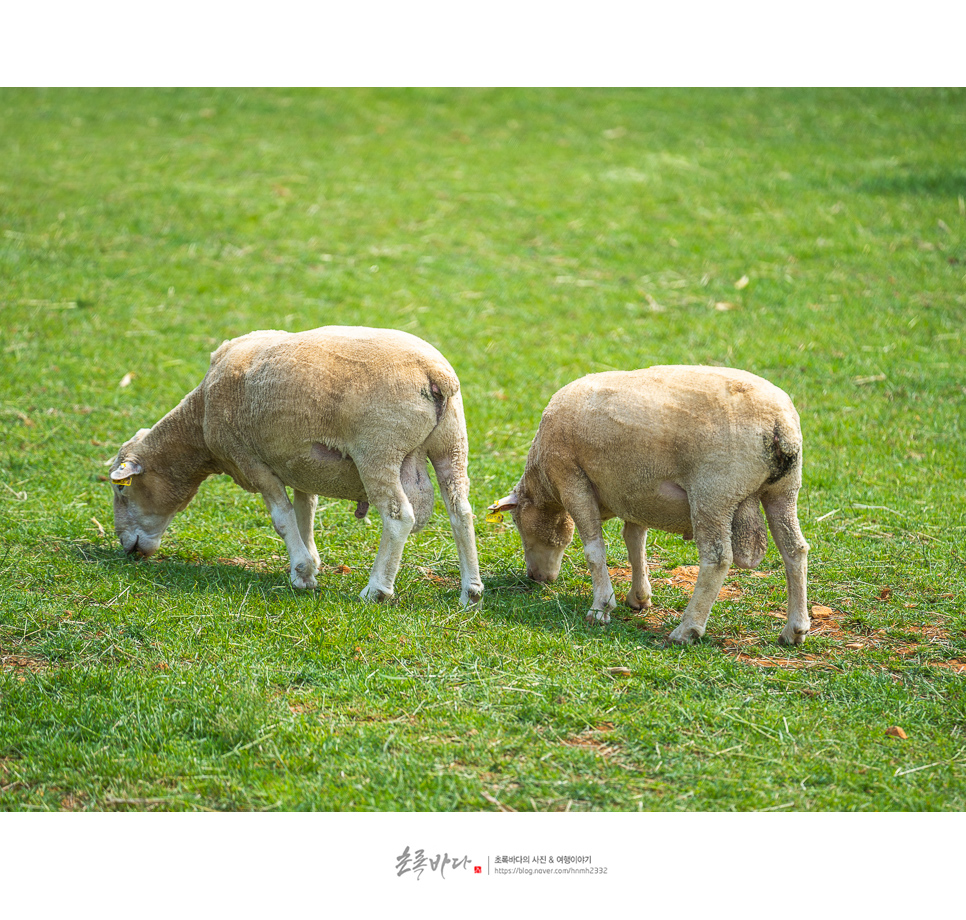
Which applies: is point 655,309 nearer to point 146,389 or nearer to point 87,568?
point 146,389

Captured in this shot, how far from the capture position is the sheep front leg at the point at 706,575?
6797 millimetres

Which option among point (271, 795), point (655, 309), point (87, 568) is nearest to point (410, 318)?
point (655, 309)

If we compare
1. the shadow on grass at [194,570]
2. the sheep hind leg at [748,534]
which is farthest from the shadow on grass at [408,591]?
the sheep hind leg at [748,534]

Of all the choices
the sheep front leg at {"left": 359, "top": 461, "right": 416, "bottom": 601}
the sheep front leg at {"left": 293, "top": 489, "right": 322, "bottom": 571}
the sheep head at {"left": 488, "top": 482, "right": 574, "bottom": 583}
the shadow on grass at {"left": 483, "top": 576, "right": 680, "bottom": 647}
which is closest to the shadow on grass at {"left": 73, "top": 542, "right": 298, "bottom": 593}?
the sheep front leg at {"left": 293, "top": 489, "right": 322, "bottom": 571}

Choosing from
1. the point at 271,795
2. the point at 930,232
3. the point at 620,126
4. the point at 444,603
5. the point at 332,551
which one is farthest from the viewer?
the point at 620,126

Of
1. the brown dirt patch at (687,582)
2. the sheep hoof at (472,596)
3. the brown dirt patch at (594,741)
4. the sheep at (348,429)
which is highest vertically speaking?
the sheep at (348,429)

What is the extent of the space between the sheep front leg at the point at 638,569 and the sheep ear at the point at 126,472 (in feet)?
12.8

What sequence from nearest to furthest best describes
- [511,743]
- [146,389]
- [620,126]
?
[511,743] < [146,389] < [620,126]

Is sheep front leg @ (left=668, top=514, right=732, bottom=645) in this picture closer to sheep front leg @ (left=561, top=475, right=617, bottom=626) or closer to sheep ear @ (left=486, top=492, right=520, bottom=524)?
sheep front leg @ (left=561, top=475, right=617, bottom=626)

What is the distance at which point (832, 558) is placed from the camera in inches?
339

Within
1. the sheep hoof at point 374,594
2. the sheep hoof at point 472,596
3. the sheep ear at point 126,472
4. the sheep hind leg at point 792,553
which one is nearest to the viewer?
the sheep hind leg at point 792,553

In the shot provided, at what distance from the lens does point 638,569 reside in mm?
7730

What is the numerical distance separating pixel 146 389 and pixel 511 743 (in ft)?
27.2

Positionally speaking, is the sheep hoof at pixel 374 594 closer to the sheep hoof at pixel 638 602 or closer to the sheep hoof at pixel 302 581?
the sheep hoof at pixel 302 581
